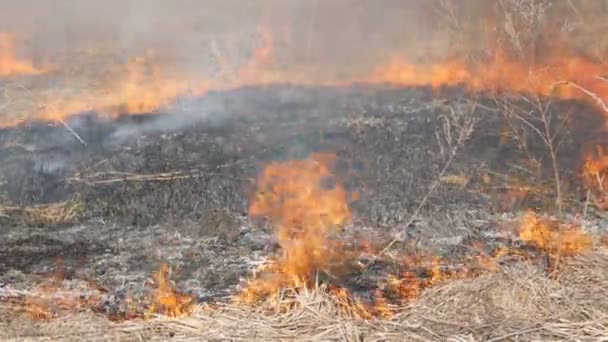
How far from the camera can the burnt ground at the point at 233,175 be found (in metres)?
5.46

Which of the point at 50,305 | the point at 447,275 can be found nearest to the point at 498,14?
the point at 447,275

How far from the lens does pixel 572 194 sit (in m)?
6.21

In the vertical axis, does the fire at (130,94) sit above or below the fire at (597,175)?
above

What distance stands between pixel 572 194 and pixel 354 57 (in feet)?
12.7

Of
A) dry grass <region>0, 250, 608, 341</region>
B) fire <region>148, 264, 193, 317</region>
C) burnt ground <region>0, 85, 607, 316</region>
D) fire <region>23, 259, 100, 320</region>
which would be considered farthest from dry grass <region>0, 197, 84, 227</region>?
Answer: dry grass <region>0, 250, 608, 341</region>

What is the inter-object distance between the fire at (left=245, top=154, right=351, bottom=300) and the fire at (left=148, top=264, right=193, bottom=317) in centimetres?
44

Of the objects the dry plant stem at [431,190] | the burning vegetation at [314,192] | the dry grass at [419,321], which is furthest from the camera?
the dry plant stem at [431,190]

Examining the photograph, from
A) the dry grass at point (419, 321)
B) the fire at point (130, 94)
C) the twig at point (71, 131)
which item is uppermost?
the fire at point (130, 94)

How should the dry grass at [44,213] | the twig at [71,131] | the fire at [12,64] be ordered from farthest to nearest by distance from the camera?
the fire at [12,64], the twig at [71,131], the dry grass at [44,213]

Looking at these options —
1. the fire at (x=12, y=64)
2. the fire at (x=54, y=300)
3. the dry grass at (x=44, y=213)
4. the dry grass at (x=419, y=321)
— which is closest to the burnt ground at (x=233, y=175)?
the dry grass at (x=44, y=213)

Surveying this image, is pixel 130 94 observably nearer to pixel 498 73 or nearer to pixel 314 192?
pixel 314 192

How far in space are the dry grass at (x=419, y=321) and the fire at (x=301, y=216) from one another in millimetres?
454

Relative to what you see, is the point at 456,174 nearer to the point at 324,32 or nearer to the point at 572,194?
the point at 572,194

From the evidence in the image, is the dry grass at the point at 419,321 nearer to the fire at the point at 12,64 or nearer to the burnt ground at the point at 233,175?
the burnt ground at the point at 233,175
